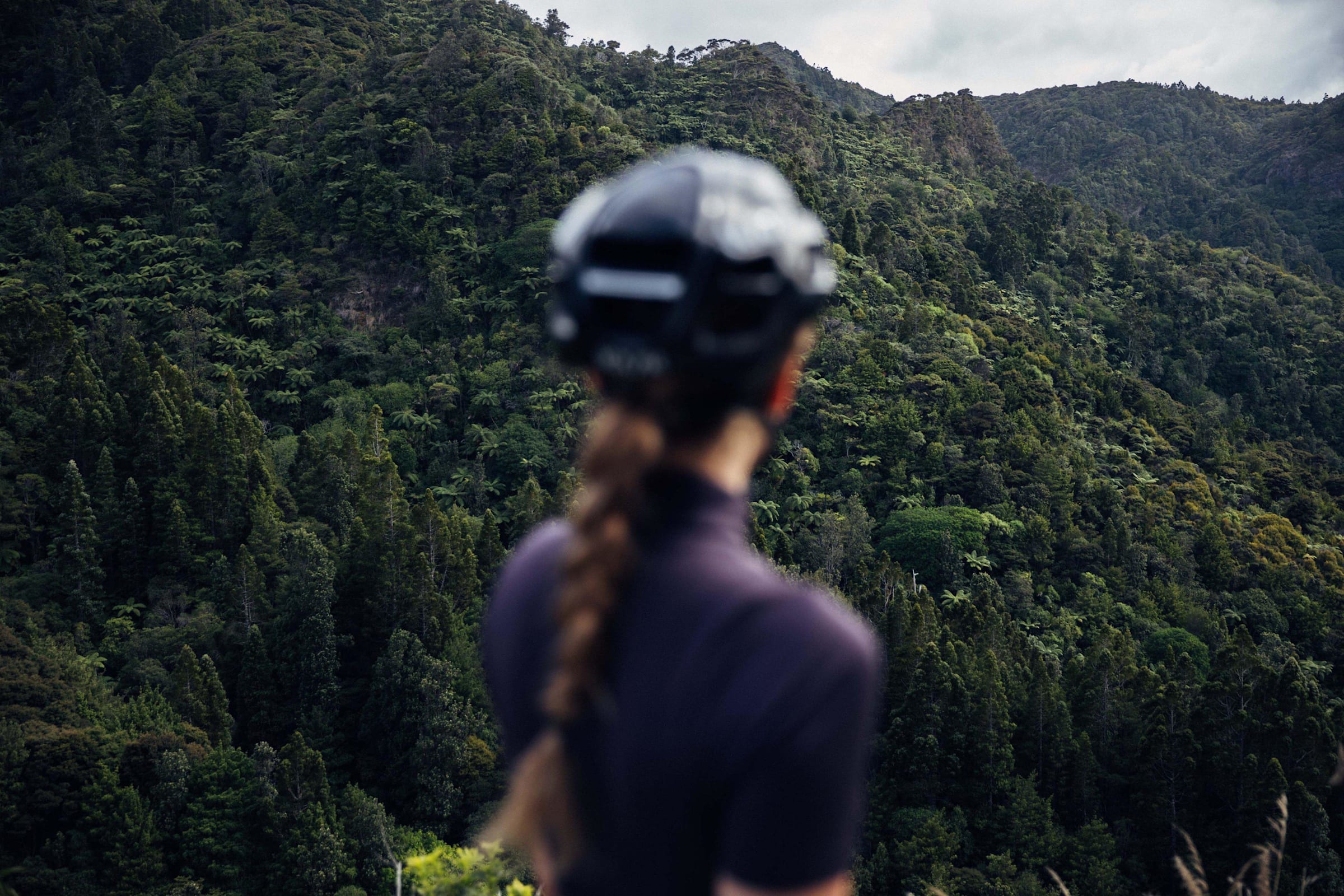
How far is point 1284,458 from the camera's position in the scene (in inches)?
1795

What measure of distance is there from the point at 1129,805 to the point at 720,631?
2741 cm

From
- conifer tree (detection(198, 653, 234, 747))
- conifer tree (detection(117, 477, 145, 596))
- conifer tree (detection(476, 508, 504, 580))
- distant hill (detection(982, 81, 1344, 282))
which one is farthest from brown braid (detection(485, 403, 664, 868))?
distant hill (detection(982, 81, 1344, 282))

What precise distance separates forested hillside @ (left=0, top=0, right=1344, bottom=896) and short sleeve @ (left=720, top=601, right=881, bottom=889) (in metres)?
21.3

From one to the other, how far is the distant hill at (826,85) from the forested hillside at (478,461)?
39374 millimetres

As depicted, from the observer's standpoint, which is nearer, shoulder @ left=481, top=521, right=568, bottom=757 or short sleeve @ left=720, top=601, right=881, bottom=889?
short sleeve @ left=720, top=601, right=881, bottom=889

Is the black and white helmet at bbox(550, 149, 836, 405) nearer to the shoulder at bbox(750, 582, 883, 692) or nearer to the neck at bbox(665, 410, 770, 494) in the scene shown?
the neck at bbox(665, 410, 770, 494)

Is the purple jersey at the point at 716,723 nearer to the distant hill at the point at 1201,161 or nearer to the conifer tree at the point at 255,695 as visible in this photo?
the conifer tree at the point at 255,695

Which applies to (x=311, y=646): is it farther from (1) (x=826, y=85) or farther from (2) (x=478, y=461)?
(1) (x=826, y=85)

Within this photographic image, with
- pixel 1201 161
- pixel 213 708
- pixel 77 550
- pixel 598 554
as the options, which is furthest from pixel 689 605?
pixel 1201 161

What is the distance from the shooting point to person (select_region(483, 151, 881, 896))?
0.93 meters

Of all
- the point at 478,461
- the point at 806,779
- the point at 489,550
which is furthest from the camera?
the point at 478,461

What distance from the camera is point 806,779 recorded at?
3.02 ft

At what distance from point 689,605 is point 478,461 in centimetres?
3413

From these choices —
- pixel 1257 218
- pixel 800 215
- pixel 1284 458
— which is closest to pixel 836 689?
pixel 800 215
